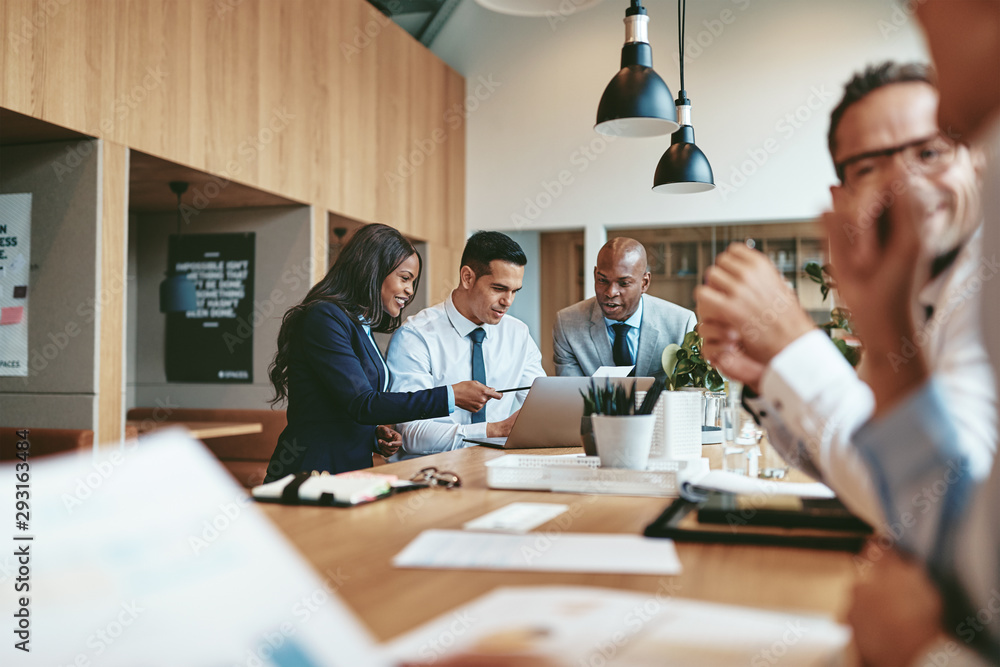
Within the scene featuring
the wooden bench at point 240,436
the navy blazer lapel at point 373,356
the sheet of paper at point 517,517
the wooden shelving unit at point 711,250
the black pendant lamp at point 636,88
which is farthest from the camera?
the wooden shelving unit at point 711,250

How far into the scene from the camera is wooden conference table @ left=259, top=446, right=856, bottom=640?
74 cm

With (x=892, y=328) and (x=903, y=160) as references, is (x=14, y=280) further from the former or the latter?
(x=892, y=328)

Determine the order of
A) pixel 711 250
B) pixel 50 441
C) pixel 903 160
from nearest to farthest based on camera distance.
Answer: pixel 903 160, pixel 50 441, pixel 711 250

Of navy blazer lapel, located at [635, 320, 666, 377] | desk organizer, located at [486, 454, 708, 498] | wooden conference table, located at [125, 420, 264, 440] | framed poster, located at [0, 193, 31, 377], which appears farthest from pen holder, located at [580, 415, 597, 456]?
framed poster, located at [0, 193, 31, 377]

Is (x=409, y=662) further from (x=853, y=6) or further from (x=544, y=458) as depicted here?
(x=853, y=6)

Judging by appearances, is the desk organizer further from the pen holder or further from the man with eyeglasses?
the man with eyeglasses

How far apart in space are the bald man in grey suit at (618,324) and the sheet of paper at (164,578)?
109 inches

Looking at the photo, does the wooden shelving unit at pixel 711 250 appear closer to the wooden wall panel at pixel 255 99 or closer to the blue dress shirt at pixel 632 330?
the wooden wall panel at pixel 255 99

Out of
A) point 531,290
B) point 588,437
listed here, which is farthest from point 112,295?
point 531,290

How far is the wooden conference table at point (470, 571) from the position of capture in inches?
29.1

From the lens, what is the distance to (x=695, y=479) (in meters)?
1.37

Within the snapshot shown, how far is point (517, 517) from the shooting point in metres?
1.09

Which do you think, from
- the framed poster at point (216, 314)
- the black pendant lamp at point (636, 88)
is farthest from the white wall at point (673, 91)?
the black pendant lamp at point (636, 88)

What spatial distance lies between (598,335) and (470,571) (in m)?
2.82
